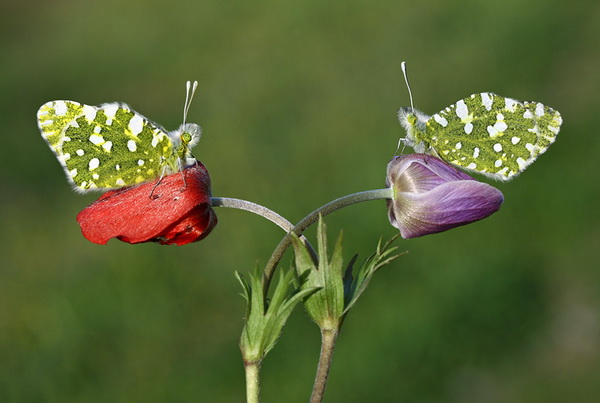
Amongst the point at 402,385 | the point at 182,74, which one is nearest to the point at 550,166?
the point at 402,385

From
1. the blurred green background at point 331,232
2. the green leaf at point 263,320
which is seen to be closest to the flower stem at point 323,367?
the green leaf at point 263,320

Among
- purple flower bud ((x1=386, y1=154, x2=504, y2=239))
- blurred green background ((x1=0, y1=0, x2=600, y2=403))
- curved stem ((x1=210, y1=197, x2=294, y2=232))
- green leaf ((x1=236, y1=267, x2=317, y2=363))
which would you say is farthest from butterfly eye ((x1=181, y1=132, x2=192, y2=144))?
blurred green background ((x1=0, y1=0, x2=600, y2=403))

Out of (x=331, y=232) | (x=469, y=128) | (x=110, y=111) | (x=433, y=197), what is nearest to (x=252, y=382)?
(x=433, y=197)

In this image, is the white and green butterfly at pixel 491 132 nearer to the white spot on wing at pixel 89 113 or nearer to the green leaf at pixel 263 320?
the green leaf at pixel 263 320

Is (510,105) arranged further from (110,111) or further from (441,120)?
(110,111)

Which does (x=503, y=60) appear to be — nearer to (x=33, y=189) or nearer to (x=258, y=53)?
(x=258, y=53)

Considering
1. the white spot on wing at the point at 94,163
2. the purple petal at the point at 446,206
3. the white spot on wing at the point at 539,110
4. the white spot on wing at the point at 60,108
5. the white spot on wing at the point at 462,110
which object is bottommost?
the white spot on wing at the point at 94,163
